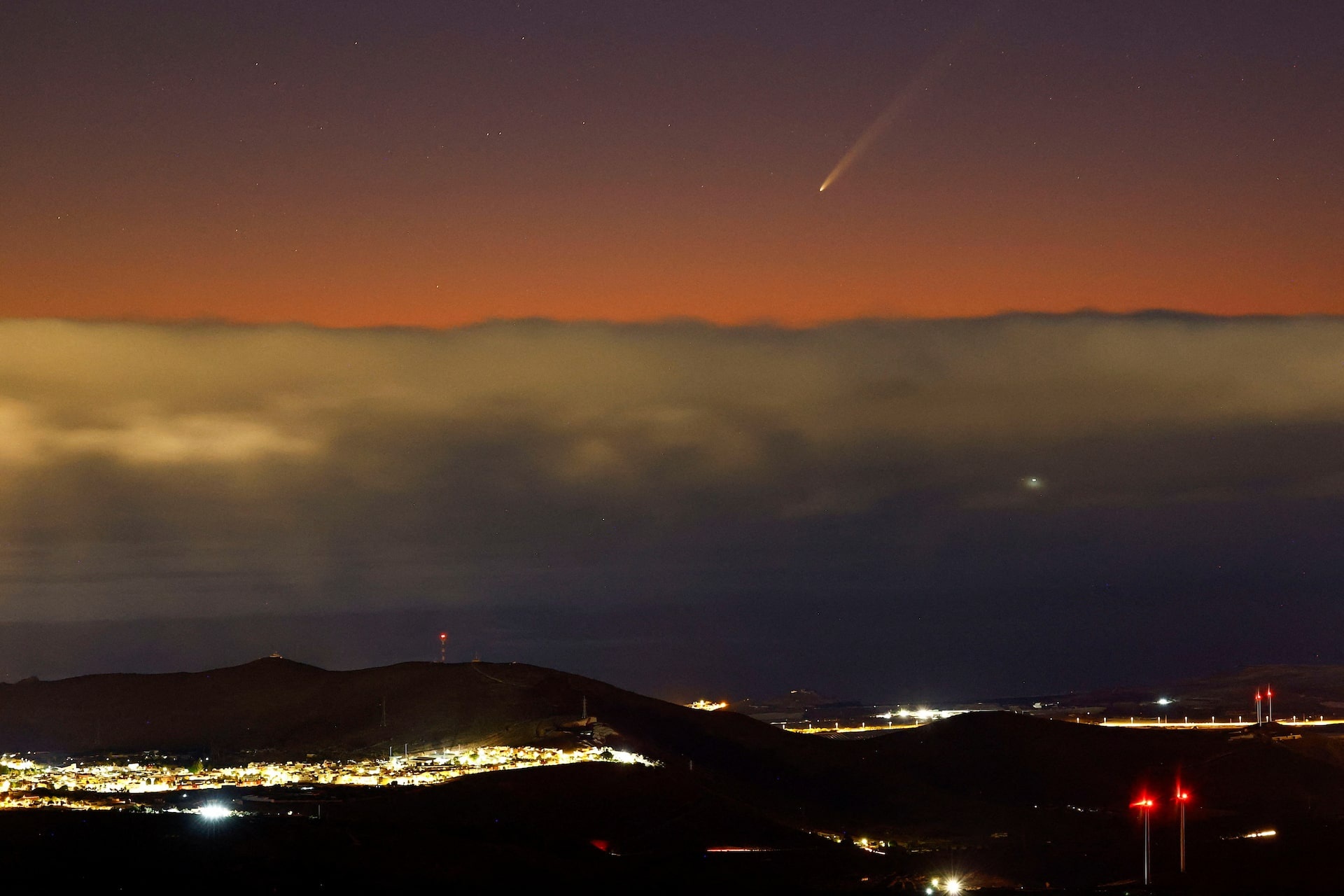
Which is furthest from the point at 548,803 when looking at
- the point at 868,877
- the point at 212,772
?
the point at 212,772

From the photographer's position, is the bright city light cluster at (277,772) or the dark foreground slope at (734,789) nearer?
the dark foreground slope at (734,789)

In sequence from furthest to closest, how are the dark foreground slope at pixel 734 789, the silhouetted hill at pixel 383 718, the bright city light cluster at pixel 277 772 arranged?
the silhouetted hill at pixel 383 718 → the bright city light cluster at pixel 277 772 → the dark foreground slope at pixel 734 789

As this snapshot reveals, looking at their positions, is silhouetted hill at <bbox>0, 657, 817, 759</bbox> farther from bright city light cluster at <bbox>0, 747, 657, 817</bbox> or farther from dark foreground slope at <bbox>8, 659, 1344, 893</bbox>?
bright city light cluster at <bbox>0, 747, 657, 817</bbox>

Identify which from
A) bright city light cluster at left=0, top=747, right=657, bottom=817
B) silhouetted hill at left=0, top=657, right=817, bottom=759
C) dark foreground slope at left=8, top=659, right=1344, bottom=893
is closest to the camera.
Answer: dark foreground slope at left=8, top=659, right=1344, bottom=893

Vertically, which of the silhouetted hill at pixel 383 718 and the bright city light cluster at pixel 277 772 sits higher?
the silhouetted hill at pixel 383 718

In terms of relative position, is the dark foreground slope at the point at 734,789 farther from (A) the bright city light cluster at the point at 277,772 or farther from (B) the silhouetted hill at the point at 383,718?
(A) the bright city light cluster at the point at 277,772

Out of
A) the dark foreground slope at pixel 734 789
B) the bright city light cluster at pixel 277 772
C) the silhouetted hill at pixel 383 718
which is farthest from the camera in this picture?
the silhouetted hill at pixel 383 718

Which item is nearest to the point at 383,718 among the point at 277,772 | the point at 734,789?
the point at 277,772

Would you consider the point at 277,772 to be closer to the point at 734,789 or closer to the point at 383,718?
the point at 383,718

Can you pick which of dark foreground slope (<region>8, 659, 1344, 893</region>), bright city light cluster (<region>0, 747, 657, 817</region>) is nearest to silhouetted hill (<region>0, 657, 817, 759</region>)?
dark foreground slope (<region>8, 659, 1344, 893</region>)

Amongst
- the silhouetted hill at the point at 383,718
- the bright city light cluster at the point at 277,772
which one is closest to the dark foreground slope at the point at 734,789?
the silhouetted hill at the point at 383,718

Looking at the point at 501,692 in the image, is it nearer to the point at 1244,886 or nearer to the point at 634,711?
the point at 634,711
